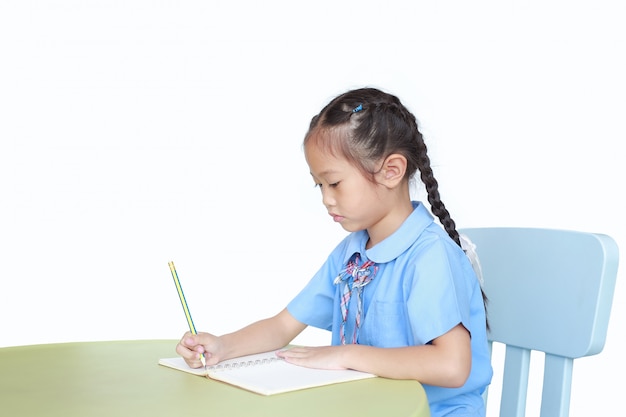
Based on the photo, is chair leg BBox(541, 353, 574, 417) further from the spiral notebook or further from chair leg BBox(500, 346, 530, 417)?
the spiral notebook

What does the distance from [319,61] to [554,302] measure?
1.56 m

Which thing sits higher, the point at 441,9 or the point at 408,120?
the point at 441,9

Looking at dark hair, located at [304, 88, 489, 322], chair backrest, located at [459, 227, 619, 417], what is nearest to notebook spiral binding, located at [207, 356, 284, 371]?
dark hair, located at [304, 88, 489, 322]

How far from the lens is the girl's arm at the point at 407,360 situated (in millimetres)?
1240

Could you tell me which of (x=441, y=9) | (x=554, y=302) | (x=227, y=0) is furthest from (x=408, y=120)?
(x=227, y=0)

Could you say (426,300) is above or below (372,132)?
below

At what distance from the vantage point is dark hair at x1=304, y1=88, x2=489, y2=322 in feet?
4.93

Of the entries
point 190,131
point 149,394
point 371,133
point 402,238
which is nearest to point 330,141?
point 371,133

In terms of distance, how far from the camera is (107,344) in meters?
1.52

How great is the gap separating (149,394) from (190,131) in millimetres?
1882

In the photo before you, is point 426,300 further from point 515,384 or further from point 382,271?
point 515,384

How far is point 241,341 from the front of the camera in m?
1.46

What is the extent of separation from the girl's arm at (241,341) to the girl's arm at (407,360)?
121 mm

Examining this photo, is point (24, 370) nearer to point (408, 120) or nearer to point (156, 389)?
point (156, 389)
